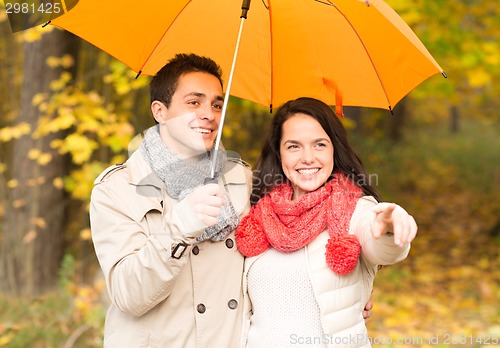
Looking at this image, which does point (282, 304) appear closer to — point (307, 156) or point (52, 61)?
point (307, 156)

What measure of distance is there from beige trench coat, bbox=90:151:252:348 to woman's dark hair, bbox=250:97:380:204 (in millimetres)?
434

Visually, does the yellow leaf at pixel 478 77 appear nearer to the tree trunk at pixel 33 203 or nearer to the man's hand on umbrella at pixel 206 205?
the tree trunk at pixel 33 203

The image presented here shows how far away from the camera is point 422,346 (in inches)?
233

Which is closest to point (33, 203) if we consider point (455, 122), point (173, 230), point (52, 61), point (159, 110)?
point (52, 61)

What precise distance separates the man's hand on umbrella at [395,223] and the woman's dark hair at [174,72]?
120 centimetres

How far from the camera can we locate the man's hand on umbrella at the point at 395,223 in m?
2.41

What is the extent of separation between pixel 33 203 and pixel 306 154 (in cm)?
476

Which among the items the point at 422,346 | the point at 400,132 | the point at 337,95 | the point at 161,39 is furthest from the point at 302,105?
the point at 400,132

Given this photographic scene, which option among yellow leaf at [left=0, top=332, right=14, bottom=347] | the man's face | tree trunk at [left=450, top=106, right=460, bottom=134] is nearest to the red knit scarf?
Answer: the man's face

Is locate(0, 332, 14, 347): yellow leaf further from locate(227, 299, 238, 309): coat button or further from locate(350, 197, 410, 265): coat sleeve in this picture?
locate(350, 197, 410, 265): coat sleeve

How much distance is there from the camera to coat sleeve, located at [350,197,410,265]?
2.70 metres

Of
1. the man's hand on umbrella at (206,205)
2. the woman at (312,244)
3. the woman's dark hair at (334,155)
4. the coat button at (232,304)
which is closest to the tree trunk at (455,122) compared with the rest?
the woman's dark hair at (334,155)

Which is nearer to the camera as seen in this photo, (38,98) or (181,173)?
(181,173)

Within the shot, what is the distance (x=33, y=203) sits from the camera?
709 cm
